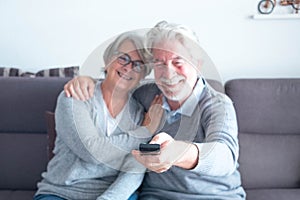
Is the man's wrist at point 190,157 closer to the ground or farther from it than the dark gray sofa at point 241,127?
farther from it

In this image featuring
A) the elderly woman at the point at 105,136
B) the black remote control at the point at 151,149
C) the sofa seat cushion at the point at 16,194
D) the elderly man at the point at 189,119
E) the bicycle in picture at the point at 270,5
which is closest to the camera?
the black remote control at the point at 151,149

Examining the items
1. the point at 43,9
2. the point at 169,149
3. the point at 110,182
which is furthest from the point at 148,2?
the point at 169,149

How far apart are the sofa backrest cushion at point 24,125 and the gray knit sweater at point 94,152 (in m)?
0.34

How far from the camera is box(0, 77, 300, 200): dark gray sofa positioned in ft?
6.07

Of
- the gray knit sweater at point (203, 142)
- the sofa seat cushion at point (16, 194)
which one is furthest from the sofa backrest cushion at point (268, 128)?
the sofa seat cushion at point (16, 194)

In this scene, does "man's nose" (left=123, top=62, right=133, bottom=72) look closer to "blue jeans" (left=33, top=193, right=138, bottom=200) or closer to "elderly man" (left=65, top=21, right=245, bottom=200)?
"elderly man" (left=65, top=21, right=245, bottom=200)

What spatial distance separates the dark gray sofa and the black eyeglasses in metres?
0.57

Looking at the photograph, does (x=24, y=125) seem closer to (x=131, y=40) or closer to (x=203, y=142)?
(x=131, y=40)

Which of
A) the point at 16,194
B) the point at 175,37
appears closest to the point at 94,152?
the point at 175,37

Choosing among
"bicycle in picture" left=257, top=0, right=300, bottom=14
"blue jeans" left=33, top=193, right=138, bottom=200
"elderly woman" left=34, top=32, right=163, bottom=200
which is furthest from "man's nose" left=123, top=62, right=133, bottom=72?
"bicycle in picture" left=257, top=0, right=300, bottom=14

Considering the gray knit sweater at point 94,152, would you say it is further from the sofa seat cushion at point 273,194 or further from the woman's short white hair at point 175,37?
the sofa seat cushion at point 273,194

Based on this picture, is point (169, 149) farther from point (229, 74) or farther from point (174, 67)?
point (229, 74)

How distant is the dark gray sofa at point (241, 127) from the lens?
185 centimetres

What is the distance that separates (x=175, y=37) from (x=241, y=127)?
0.72 meters
